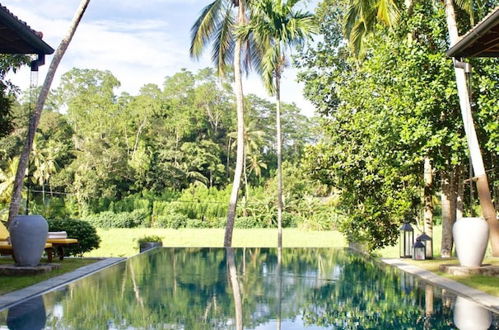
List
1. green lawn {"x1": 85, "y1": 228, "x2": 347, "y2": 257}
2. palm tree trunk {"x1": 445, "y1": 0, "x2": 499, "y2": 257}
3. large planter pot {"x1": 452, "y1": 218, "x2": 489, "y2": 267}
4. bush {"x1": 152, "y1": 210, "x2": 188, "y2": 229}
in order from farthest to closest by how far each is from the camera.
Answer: bush {"x1": 152, "y1": 210, "x2": 188, "y2": 229} → green lawn {"x1": 85, "y1": 228, "x2": 347, "y2": 257} → palm tree trunk {"x1": 445, "y1": 0, "x2": 499, "y2": 257} → large planter pot {"x1": 452, "y1": 218, "x2": 489, "y2": 267}

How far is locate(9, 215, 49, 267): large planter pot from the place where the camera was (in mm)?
10164

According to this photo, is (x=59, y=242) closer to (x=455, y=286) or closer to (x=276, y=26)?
(x=455, y=286)

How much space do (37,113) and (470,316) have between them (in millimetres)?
10423

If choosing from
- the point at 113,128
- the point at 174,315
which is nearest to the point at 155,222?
the point at 113,128

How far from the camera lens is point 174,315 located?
618 cm

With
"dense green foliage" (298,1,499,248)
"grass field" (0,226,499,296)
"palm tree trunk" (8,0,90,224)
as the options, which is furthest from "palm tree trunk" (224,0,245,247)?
"palm tree trunk" (8,0,90,224)

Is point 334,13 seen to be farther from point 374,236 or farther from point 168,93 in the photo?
point 168,93

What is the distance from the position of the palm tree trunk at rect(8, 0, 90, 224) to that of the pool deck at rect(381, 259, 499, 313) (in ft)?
24.5

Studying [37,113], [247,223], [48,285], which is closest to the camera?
[48,285]

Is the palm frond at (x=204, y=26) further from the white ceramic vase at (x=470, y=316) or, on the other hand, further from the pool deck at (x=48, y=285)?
the white ceramic vase at (x=470, y=316)

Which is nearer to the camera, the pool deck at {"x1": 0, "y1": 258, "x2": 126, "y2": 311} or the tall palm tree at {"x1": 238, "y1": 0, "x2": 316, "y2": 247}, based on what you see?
the pool deck at {"x1": 0, "y1": 258, "x2": 126, "y2": 311}

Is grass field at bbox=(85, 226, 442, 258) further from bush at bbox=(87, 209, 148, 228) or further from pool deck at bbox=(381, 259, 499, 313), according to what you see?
pool deck at bbox=(381, 259, 499, 313)

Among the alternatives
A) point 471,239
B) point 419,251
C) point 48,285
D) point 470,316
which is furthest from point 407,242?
point 48,285

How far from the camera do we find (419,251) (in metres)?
12.8
